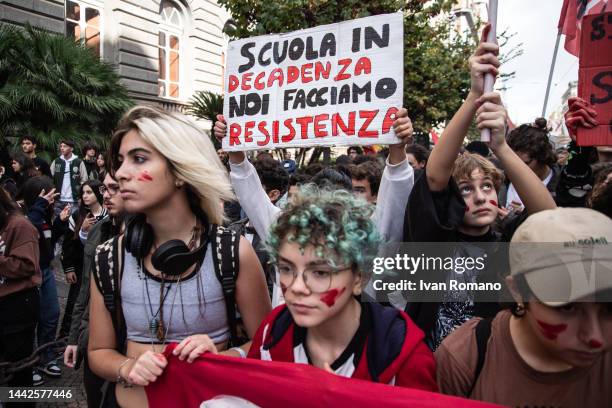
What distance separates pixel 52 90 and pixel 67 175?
2.12 meters

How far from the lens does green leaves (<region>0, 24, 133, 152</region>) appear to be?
8.91 metres

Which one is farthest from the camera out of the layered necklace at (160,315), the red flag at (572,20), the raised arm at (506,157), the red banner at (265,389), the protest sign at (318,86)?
the red flag at (572,20)

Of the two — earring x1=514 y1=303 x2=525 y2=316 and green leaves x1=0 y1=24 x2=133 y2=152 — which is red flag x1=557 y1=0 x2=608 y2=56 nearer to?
earring x1=514 y1=303 x2=525 y2=316

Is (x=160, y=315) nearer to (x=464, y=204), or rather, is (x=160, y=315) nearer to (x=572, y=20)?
(x=464, y=204)

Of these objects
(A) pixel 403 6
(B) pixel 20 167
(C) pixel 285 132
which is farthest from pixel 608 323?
(A) pixel 403 6

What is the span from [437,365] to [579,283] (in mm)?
482

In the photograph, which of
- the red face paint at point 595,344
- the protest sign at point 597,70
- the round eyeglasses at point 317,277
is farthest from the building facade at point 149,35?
the red face paint at point 595,344

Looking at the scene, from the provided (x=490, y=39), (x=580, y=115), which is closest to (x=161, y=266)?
(x=490, y=39)

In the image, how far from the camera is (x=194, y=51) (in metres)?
16.2

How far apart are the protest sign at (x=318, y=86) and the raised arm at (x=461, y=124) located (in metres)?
0.53

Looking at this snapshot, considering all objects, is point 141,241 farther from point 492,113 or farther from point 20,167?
point 20,167

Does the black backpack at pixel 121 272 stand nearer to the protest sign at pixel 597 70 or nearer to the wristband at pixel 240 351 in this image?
the wristband at pixel 240 351

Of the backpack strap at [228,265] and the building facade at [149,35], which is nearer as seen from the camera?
the backpack strap at [228,265]

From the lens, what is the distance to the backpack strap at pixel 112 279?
72.9 inches
